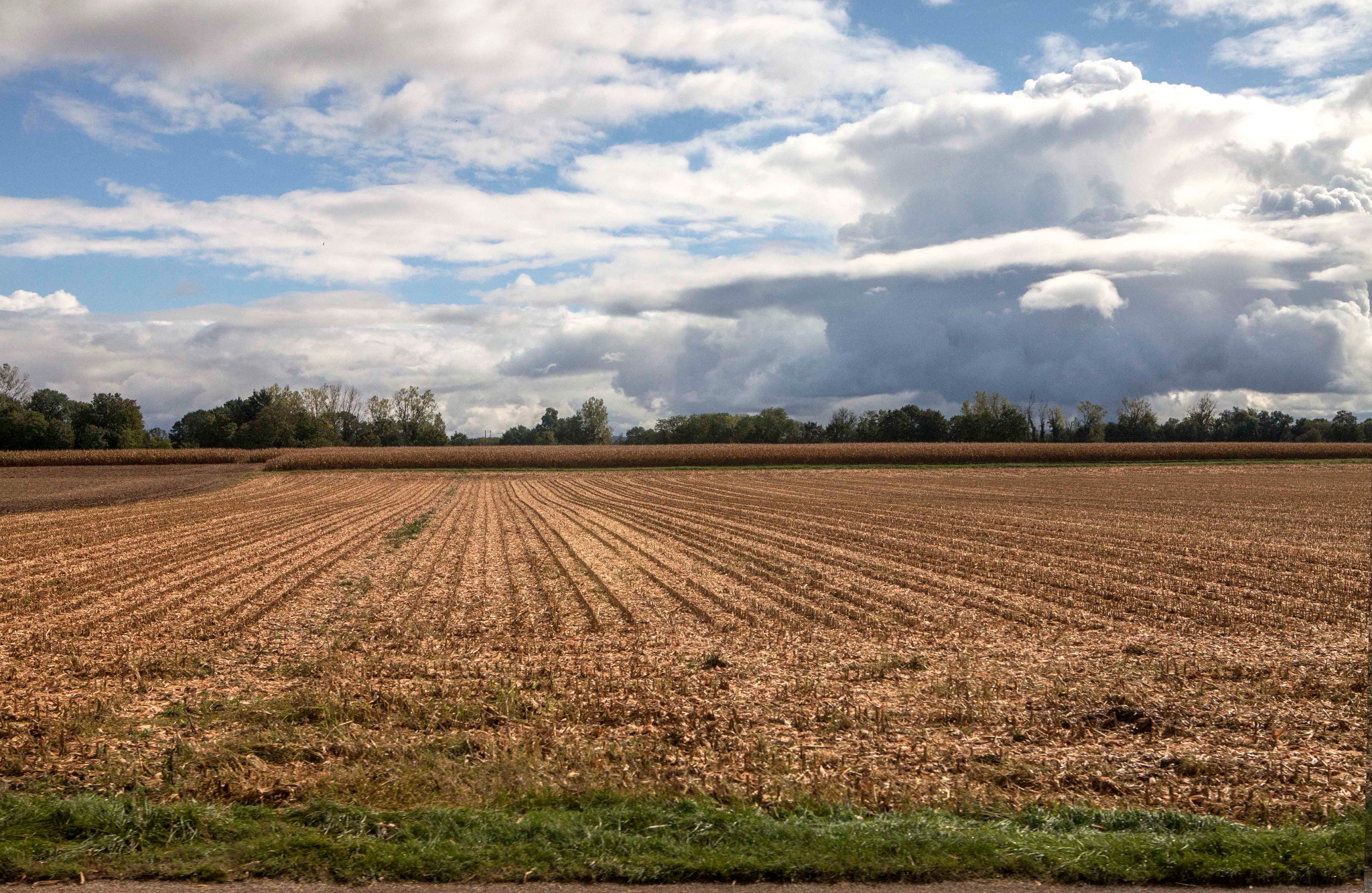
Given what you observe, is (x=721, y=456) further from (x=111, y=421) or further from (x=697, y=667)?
(x=111, y=421)

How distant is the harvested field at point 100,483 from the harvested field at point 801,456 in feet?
28.8

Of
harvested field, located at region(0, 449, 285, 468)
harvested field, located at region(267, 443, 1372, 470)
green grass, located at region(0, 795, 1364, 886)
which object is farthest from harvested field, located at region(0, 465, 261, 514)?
green grass, located at region(0, 795, 1364, 886)

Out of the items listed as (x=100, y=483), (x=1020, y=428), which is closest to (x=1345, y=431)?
(x=1020, y=428)

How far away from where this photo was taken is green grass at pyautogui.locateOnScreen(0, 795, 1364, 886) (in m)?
5.83

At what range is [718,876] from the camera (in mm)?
5816

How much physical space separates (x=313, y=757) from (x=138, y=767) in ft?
4.57

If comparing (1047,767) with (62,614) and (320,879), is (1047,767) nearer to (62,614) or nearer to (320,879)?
(320,879)

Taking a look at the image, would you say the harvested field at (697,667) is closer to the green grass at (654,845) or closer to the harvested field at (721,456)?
the green grass at (654,845)

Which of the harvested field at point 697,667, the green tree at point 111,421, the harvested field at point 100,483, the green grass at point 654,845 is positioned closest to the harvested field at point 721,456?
the harvested field at point 100,483

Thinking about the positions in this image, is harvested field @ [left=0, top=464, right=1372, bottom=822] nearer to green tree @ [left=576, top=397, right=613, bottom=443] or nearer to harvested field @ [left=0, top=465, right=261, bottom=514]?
harvested field @ [left=0, top=465, right=261, bottom=514]

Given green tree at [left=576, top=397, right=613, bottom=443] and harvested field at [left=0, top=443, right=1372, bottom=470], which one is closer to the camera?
harvested field at [left=0, top=443, right=1372, bottom=470]

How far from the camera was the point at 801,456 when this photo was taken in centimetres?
8106

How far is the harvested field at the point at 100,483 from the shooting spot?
133ft

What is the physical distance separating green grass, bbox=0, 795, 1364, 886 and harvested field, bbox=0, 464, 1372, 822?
539mm
